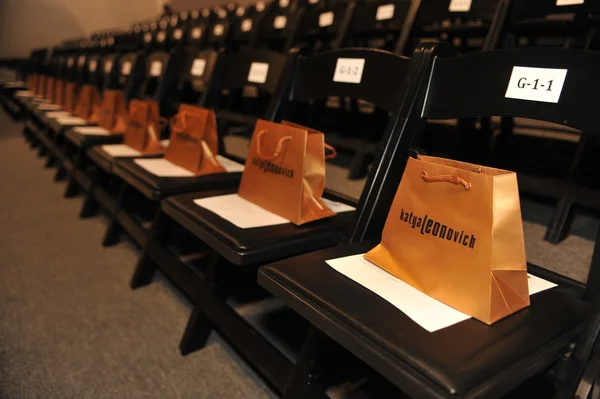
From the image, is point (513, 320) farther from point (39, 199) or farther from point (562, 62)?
point (39, 199)

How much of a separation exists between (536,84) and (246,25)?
231 centimetres

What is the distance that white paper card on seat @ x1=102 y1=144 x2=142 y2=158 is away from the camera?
59.8 inches

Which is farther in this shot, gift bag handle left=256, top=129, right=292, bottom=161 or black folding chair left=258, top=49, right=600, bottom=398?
gift bag handle left=256, top=129, right=292, bottom=161

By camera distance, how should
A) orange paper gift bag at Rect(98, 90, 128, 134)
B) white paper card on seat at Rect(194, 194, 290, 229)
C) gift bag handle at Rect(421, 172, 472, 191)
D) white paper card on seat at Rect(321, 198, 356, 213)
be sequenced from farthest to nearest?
1. orange paper gift bag at Rect(98, 90, 128, 134)
2. white paper card on seat at Rect(321, 198, 356, 213)
3. white paper card on seat at Rect(194, 194, 290, 229)
4. gift bag handle at Rect(421, 172, 472, 191)

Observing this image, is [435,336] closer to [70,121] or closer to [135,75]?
[135,75]

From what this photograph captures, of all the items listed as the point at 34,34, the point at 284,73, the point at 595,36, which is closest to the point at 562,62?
the point at 284,73

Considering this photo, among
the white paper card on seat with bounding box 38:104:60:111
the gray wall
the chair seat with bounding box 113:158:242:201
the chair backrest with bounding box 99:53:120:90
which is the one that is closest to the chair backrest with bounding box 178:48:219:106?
the chair seat with bounding box 113:158:242:201

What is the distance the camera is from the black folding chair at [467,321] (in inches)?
18.7

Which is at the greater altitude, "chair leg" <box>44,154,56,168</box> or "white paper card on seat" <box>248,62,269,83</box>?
"white paper card on seat" <box>248,62,269,83</box>

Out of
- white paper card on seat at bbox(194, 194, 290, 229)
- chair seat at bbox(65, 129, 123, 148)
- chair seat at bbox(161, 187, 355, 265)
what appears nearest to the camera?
chair seat at bbox(161, 187, 355, 265)

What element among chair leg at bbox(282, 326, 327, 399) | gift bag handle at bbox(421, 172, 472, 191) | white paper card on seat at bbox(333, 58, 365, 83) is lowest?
chair leg at bbox(282, 326, 327, 399)

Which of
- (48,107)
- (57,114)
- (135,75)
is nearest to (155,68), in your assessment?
(135,75)

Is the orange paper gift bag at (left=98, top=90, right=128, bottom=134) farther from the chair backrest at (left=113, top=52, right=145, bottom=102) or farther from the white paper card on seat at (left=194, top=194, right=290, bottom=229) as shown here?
the white paper card on seat at (left=194, top=194, right=290, bottom=229)

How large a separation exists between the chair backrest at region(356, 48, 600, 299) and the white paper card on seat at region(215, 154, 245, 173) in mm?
609
